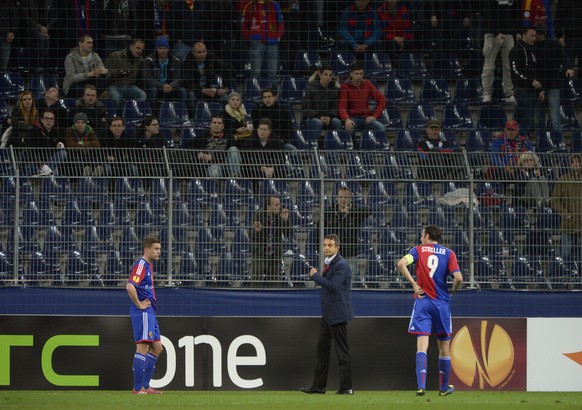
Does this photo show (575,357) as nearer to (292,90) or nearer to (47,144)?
(292,90)

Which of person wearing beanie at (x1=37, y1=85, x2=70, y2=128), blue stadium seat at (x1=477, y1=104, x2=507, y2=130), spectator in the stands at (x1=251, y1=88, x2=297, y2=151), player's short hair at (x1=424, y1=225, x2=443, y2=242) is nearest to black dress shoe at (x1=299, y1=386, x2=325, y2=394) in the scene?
player's short hair at (x1=424, y1=225, x2=443, y2=242)

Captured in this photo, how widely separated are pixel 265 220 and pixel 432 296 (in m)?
3.51

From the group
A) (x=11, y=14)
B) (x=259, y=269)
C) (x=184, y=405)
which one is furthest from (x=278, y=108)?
(x=184, y=405)

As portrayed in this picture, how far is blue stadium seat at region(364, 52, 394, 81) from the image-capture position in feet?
63.9

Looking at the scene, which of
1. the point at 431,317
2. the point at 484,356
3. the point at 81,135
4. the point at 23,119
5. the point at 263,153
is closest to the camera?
the point at 431,317

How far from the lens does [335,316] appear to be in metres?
12.1

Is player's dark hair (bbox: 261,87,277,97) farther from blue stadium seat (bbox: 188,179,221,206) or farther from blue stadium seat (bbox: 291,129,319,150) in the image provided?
blue stadium seat (bbox: 188,179,221,206)

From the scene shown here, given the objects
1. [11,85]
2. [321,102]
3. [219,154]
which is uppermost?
[11,85]

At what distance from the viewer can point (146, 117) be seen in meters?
17.3

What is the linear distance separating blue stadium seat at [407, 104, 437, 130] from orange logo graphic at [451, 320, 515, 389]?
19.6 feet

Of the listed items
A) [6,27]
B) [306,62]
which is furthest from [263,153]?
[6,27]

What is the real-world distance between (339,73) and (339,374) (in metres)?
7.67

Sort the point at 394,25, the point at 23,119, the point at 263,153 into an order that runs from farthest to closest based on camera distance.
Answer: the point at 394,25, the point at 23,119, the point at 263,153

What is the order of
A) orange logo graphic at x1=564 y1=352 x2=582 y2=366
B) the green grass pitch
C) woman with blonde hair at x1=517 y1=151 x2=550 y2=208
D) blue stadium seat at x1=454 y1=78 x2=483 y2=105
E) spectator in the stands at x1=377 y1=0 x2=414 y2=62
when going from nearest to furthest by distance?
the green grass pitch
orange logo graphic at x1=564 y1=352 x2=582 y2=366
woman with blonde hair at x1=517 y1=151 x2=550 y2=208
blue stadium seat at x1=454 y1=78 x2=483 y2=105
spectator in the stands at x1=377 y1=0 x2=414 y2=62
